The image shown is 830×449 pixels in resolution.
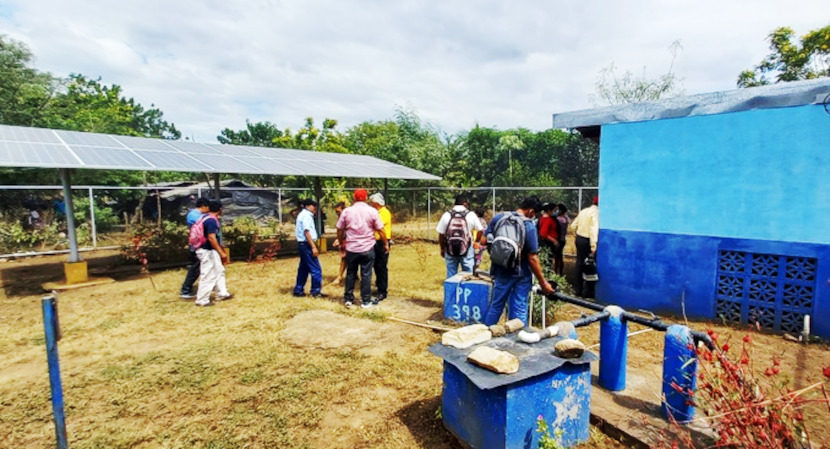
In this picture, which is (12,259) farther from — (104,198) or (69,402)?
Result: (69,402)

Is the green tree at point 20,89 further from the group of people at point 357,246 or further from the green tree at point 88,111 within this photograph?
the group of people at point 357,246

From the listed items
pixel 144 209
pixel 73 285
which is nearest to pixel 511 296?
pixel 73 285

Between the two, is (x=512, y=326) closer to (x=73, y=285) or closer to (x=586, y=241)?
(x=586, y=241)

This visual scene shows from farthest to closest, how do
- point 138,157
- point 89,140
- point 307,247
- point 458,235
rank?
point 89,140 < point 138,157 < point 307,247 < point 458,235

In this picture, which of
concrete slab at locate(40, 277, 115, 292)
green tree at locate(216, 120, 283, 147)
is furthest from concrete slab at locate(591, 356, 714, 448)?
green tree at locate(216, 120, 283, 147)

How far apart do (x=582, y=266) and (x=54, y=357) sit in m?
6.65

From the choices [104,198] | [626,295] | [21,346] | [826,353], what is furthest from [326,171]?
[826,353]

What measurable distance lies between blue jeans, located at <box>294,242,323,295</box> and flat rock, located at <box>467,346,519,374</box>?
4.44 m

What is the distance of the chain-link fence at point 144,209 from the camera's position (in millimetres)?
10734

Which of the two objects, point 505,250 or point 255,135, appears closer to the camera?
point 505,250

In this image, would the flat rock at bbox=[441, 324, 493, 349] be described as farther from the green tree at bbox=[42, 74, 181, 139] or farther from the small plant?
the green tree at bbox=[42, 74, 181, 139]

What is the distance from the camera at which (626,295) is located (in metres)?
6.07

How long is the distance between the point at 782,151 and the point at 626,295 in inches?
106

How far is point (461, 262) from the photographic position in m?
5.91
